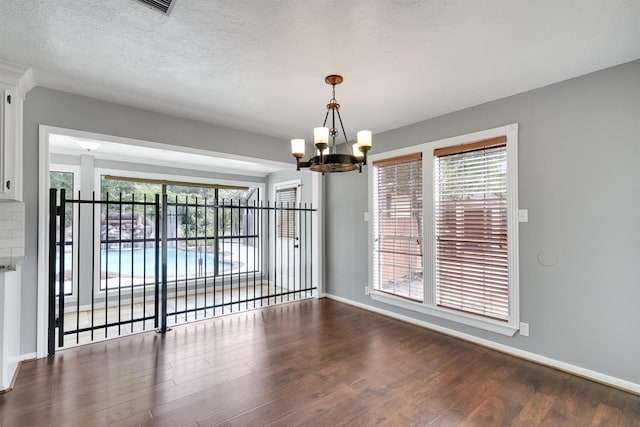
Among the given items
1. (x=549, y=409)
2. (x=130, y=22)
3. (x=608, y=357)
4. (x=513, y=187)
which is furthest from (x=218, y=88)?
(x=608, y=357)

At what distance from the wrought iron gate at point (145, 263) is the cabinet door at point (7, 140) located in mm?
418

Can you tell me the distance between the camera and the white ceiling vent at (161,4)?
1798 mm

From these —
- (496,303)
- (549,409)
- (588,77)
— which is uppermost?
(588,77)

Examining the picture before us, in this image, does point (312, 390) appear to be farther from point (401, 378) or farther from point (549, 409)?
point (549, 409)

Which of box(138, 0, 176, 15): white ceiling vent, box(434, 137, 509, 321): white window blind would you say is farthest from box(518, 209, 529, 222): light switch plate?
box(138, 0, 176, 15): white ceiling vent

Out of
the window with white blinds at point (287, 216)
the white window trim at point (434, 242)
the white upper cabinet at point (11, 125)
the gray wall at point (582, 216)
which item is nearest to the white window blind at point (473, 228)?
the white window trim at point (434, 242)

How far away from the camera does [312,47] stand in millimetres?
2291

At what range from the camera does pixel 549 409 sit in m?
2.21

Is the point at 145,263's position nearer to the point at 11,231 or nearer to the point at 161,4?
the point at 11,231

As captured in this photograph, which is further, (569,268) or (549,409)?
(569,268)

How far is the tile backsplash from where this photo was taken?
2707 millimetres

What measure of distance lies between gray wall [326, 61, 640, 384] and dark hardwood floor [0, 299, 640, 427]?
1.19 ft

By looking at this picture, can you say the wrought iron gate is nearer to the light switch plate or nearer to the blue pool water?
the blue pool water

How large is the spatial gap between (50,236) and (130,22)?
2.29 metres
